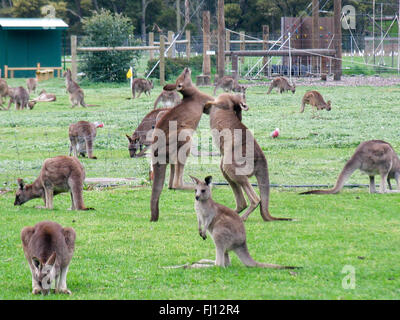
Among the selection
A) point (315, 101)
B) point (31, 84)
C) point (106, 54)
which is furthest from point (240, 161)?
point (106, 54)

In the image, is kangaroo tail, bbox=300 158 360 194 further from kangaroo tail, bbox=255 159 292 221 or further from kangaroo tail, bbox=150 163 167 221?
kangaroo tail, bbox=150 163 167 221

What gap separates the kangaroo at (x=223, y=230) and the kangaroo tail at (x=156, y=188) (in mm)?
2055

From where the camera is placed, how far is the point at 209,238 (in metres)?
8.16

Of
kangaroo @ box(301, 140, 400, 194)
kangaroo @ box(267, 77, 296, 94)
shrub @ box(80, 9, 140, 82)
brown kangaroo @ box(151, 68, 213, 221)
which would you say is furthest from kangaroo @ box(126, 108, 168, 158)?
shrub @ box(80, 9, 140, 82)

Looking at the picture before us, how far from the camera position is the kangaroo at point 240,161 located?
8656mm

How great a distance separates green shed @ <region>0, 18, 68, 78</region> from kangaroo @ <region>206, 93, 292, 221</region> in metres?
31.0

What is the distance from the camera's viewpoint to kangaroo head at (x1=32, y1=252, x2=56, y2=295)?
5672 millimetres

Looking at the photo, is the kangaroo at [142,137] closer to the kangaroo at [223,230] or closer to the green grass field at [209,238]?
the green grass field at [209,238]

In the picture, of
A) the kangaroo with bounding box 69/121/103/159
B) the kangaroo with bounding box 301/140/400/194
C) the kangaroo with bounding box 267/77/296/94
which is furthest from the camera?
the kangaroo with bounding box 267/77/296/94

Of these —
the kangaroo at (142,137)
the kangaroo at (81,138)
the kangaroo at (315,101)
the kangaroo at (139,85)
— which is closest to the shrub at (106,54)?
the kangaroo at (139,85)

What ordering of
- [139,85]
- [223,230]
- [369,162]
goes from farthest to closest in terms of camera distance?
[139,85], [369,162], [223,230]

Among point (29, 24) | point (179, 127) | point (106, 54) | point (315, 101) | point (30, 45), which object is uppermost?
point (29, 24)

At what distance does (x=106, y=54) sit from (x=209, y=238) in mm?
25034

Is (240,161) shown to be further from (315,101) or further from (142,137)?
(315,101)
